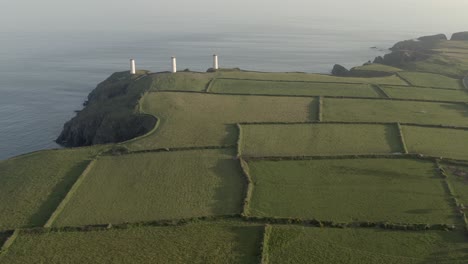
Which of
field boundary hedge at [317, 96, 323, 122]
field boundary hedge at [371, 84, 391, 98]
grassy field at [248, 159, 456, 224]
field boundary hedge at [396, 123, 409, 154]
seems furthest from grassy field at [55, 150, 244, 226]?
field boundary hedge at [371, 84, 391, 98]

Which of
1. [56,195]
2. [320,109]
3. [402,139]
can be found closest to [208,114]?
[320,109]

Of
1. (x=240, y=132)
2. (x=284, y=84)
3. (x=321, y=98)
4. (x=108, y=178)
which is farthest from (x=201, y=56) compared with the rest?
(x=108, y=178)

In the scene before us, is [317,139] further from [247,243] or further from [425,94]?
[425,94]

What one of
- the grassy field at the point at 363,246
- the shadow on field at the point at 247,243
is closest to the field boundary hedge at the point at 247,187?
the shadow on field at the point at 247,243

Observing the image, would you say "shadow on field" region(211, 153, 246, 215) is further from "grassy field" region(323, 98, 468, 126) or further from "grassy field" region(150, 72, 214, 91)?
"grassy field" region(150, 72, 214, 91)

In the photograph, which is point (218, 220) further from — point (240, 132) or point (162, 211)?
point (240, 132)

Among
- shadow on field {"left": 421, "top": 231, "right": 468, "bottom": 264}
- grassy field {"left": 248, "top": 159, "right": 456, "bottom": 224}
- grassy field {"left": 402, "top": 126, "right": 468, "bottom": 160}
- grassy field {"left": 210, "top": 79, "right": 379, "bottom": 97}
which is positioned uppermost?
grassy field {"left": 210, "top": 79, "right": 379, "bottom": 97}
